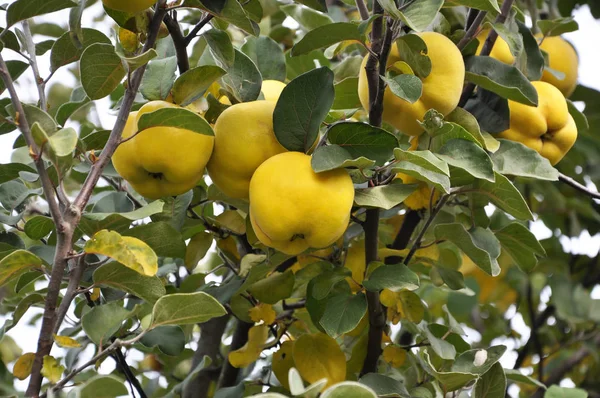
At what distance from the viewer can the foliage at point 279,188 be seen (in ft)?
2.88

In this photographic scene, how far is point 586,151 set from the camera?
6.02 ft

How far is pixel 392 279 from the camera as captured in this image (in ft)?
3.31

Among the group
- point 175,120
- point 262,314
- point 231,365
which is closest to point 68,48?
point 175,120

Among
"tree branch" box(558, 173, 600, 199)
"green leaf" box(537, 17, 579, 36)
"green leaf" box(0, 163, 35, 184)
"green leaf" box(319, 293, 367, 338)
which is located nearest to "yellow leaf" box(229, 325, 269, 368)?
"green leaf" box(319, 293, 367, 338)

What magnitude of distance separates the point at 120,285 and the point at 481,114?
620 millimetres

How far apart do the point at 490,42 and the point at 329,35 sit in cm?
34

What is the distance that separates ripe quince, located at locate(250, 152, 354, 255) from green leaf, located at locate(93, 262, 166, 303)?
0.49ft

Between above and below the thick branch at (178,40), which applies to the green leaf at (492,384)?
below

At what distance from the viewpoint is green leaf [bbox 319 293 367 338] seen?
101 cm

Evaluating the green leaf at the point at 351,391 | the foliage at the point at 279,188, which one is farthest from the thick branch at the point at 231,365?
the green leaf at the point at 351,391

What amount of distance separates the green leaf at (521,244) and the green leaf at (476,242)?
47 millimetres

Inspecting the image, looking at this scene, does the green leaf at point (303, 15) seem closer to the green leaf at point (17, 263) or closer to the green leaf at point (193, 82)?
the green leaf at point (193, 82)

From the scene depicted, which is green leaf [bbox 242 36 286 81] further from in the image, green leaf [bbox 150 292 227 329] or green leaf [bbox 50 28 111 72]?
green leaf [bbox 150 292 227 329]

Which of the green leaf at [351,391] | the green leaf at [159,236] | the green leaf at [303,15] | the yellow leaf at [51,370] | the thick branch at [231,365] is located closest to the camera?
the green leaf at [351,391]
